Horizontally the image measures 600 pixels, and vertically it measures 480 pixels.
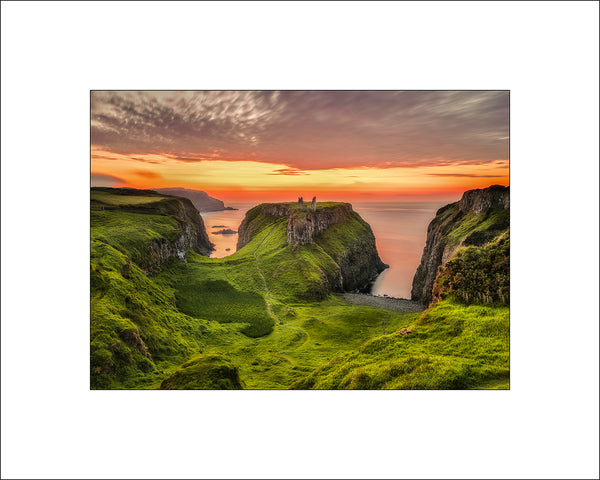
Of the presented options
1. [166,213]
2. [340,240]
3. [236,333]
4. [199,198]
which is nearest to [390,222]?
[199,198]

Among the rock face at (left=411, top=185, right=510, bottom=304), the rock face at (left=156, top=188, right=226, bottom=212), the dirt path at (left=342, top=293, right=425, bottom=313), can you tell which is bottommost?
the dirt path at (left=342, top=293, right=425, bottom=313)

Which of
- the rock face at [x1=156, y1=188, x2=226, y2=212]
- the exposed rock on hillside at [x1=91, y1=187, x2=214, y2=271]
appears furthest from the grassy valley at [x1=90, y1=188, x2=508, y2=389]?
the rock face at [x1=156, y1=188, x2=226, y2=212]

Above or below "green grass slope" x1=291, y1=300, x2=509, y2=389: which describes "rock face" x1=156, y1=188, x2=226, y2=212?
above

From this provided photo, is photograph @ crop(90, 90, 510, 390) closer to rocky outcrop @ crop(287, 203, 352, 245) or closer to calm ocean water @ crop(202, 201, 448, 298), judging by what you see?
calm ocean water @ crop(202, 201, 448, 298)

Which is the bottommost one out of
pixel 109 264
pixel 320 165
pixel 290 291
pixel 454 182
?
pixel 290 291
